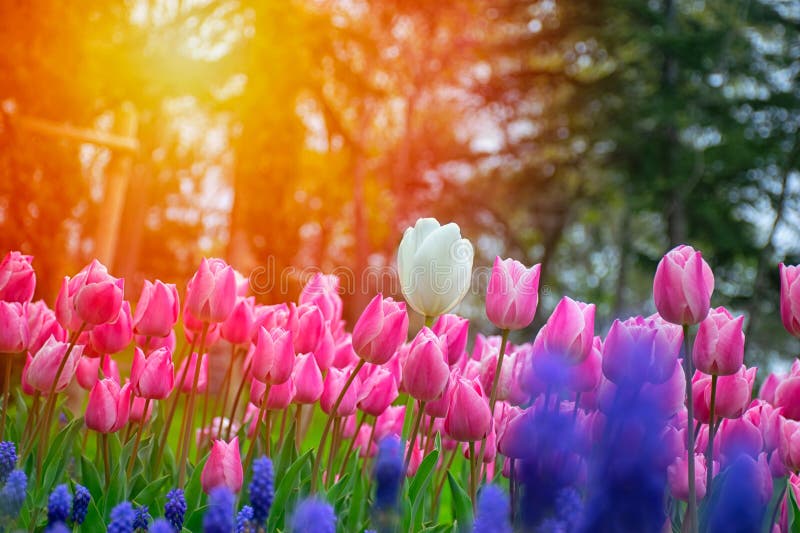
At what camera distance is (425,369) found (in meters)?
1.39

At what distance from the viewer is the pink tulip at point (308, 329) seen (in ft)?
5.25

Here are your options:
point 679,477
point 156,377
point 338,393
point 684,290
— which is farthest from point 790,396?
point 156,377

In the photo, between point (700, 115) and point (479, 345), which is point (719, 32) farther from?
point (479, 345)

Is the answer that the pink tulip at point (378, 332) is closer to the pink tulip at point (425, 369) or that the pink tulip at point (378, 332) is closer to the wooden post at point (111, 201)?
the pink tulip at point (425, 369)

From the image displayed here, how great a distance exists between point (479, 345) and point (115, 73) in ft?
16.6

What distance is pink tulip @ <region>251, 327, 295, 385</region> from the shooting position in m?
1.47

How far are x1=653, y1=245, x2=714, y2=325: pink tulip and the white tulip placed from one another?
425mm

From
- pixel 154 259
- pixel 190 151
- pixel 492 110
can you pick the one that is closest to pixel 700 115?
pixel 492 110

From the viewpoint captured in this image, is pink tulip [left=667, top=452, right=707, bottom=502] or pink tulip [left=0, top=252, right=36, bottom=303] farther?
pink tulip [left=0, top=252, right=36, bottom=303]

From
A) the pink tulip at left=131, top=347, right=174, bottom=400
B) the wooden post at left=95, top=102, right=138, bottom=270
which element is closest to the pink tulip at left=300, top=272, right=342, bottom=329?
the pink tulip at left=131, top=347, right=174, bottom=400

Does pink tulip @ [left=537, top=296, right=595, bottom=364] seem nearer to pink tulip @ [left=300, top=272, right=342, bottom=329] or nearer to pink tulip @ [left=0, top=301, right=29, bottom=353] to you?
pink tulip @ [left=300, top=272, right=342, bottom=329]

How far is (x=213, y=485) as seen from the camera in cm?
137

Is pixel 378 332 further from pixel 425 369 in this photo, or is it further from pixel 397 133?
pixel 397 133

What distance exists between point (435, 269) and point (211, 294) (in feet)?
1.48
